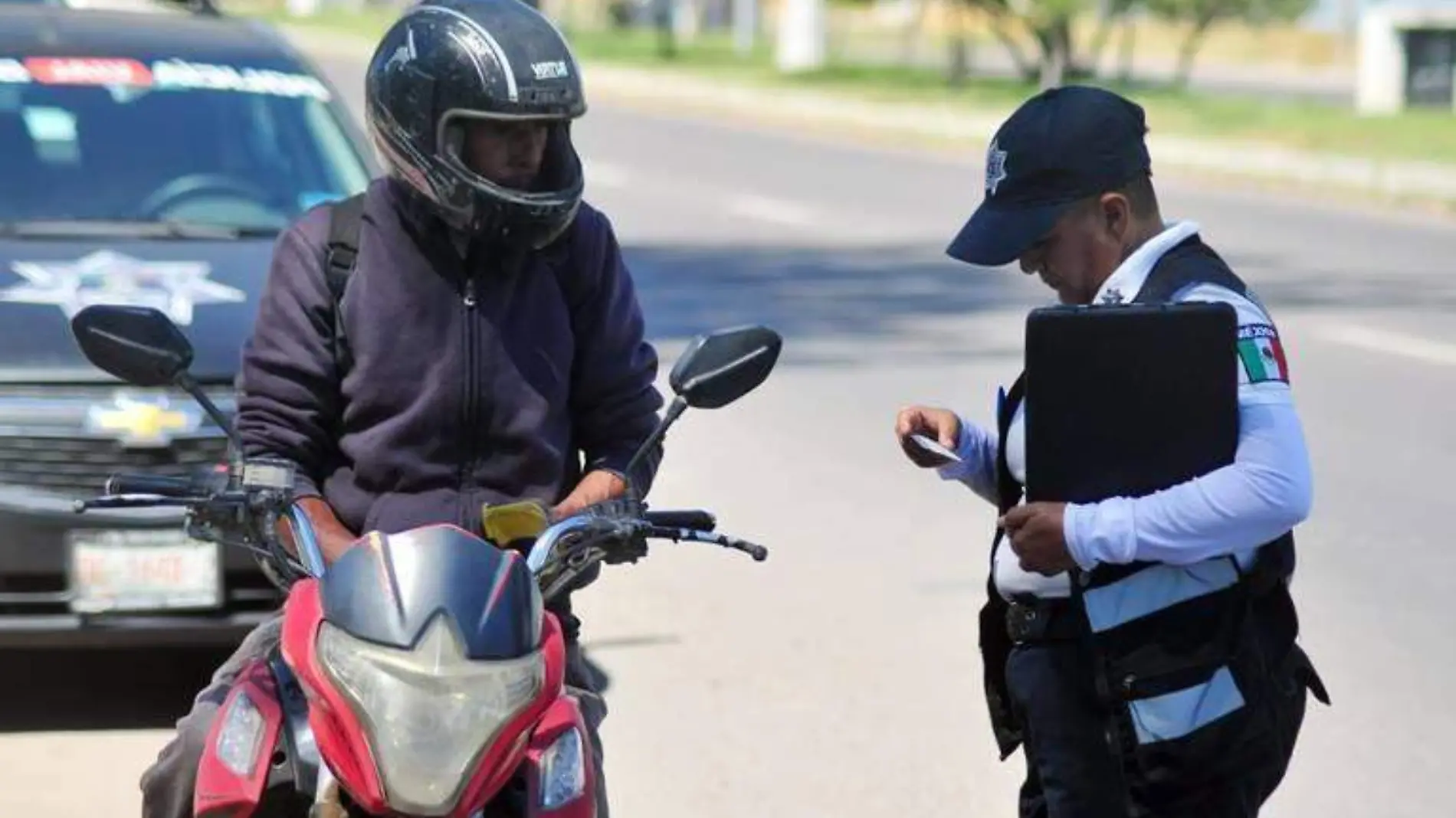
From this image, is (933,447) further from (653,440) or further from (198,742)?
(198,742)

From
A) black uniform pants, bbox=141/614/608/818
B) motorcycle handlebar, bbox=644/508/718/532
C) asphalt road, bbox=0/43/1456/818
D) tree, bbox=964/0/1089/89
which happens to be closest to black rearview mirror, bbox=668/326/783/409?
motorcycle handlebar, bbox=644/508/718/532

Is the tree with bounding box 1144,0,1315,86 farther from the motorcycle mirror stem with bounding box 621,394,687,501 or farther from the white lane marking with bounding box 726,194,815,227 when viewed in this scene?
the motorcycle mirror stem with bounding box 621,394,687,501

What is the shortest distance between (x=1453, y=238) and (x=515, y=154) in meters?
18.8

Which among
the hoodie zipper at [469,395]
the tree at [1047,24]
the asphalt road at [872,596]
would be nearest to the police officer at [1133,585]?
the hoodie zipper at [469,395]

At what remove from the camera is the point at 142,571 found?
689cm

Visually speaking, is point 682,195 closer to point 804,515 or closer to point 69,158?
point 804,515

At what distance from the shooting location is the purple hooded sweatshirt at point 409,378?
416cm

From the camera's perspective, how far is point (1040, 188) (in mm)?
3840

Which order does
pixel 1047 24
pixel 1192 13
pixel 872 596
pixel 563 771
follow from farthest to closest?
pixel 1192 13 < pixel 1047 24 < pixel 872 596 < pixel 563 771

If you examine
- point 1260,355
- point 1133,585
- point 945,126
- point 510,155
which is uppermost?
point 510,155

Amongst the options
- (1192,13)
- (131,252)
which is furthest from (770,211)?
(1192,13)

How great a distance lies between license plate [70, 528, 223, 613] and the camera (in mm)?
6883

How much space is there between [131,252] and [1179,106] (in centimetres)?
2856

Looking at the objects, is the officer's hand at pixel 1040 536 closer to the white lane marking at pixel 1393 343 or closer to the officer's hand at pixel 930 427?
the officer's hand at pixel 930 427
